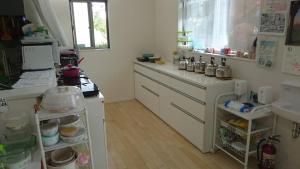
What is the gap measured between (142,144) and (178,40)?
1.82 m

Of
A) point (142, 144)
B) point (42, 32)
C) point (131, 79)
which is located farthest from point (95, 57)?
point (142, 144)

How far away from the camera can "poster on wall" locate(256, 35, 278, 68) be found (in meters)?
2.10

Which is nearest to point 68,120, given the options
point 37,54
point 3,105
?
point 3,105

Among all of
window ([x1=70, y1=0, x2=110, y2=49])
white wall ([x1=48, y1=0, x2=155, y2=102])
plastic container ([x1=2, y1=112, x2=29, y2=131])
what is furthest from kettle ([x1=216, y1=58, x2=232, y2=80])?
window ([x1=70, y1=0, x2=110, y2=49])

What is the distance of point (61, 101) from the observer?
1.31 m

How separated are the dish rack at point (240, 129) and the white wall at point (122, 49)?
93.3 inches

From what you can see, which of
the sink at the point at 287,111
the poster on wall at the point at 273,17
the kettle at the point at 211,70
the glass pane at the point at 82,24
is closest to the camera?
the sink at the point at 287,111

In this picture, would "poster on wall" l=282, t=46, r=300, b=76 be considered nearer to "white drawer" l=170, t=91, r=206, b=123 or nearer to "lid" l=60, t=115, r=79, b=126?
"white drawer" l=170, t=91, r=206, b=123

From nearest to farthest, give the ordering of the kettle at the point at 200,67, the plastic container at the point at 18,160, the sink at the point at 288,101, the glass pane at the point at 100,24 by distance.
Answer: the plastic container at the point at 18,160
the sink at the point at 288,101
the kettle at the point at 200,67
the glass pane at the point at 100,24

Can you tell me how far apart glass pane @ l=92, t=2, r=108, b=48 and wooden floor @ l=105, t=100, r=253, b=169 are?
141 centimetres

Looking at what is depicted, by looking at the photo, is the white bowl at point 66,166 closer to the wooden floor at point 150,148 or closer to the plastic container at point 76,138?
the plastic container at point 76,138

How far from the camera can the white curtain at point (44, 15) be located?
8.00ft

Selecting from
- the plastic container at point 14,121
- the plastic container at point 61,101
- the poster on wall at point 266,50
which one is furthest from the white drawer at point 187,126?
the plastic container at point 14,121

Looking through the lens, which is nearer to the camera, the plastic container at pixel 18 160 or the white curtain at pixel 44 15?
the plastic container at pixel 18 160
